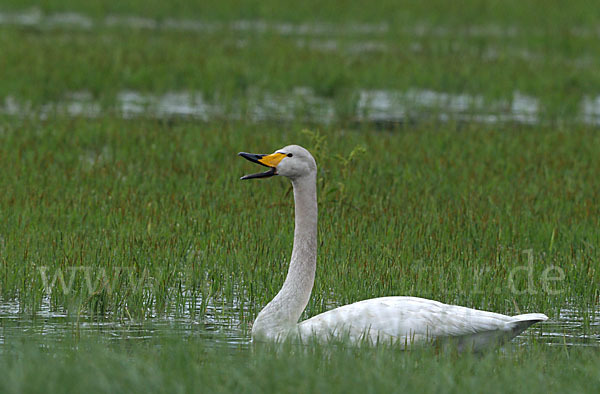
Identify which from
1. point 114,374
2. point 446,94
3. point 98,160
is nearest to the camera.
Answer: point 114,374

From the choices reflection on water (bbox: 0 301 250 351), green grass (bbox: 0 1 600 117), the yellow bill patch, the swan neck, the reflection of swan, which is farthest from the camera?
green grass (bbox: 0 1 600 117)

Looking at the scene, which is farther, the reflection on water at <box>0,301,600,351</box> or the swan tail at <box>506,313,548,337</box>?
the reflection on water at <box>0,301,600,351</box>

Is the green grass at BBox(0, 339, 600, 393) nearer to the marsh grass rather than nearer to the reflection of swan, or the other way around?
the reflection of swan

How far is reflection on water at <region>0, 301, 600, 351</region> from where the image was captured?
8.16 meters

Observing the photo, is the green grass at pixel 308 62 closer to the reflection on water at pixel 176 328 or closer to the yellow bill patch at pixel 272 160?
the reflection on water at pixel 176 328

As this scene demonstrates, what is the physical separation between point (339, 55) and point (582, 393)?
21.0 metres

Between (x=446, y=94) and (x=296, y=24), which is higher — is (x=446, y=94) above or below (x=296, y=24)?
below

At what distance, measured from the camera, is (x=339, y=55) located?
26.9 meters

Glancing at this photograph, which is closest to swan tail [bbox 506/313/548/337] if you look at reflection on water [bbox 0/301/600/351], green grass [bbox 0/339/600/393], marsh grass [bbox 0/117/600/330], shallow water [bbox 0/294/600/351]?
green grass [bbox 0/339/600/393]

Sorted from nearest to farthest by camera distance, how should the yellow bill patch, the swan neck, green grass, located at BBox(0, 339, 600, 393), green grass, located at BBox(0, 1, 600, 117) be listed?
green grass, located at BBox(0, 339, 600, 393)
the swan neck
the yellow bill patch
green grass, located at BBox(0, 1, 600, 117)

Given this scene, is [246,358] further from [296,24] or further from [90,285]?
[296,24]

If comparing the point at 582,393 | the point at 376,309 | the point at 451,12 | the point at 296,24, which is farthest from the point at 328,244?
the point at 451,12

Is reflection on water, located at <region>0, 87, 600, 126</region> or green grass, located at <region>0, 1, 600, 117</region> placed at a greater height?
green grass, located at <region>0, 1, 600, 117</region>

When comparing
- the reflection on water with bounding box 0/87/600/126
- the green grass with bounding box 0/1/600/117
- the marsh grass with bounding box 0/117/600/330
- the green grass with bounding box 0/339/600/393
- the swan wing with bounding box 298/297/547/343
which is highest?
the green grass with bounding box 0/1/600/117
